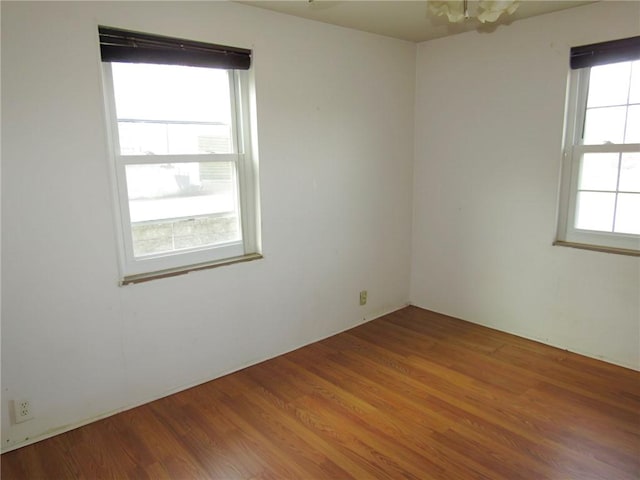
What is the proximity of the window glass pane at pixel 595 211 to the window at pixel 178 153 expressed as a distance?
7.65ft

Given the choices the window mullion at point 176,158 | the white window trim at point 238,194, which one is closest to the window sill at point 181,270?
the white window trim at point 238,194

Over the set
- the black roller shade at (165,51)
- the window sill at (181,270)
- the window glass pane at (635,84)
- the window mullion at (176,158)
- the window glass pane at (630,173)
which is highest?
the black roller shade at (165,51)

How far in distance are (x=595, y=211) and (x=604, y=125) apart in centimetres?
59

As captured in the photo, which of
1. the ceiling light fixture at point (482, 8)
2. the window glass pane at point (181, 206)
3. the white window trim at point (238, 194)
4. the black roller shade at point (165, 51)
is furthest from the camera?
the window glass pane at point (181, 206)

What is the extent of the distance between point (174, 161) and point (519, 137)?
249 cm

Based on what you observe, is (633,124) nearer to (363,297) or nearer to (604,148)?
(604,148)

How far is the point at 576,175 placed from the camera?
3.10m

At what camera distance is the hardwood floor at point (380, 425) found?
2.08m

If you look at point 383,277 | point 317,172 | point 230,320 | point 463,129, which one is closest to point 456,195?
point 463,129

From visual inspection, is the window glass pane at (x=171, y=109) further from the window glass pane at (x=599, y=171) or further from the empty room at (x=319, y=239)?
the window glass pane at (x=599, y=171)

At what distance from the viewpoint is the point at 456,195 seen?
3.74m

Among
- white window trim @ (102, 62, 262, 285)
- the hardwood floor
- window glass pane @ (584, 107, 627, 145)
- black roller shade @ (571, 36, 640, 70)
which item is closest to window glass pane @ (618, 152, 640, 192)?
window glass pane @ (584, 107, 627, 145)

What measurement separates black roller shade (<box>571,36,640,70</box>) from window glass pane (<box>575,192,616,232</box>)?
868 mm

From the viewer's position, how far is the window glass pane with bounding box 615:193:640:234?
9.45 ft
